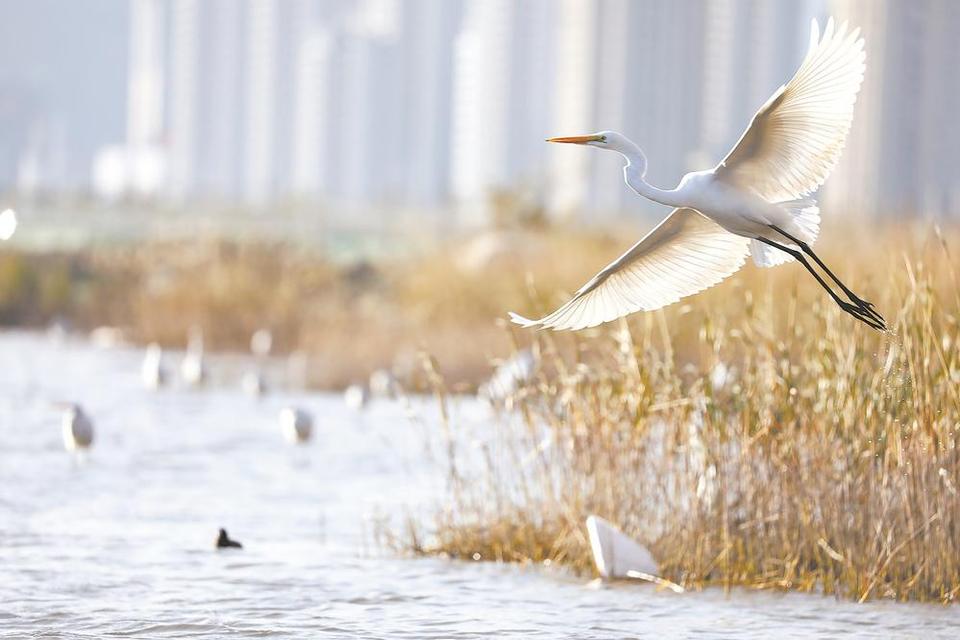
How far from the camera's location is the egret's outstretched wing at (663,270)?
221 inches

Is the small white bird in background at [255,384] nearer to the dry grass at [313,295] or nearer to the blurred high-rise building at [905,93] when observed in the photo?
the dry grass at [313,295]

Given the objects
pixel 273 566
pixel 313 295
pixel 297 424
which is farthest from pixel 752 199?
pixel 313 295

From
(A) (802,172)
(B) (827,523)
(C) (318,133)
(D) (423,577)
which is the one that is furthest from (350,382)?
(C) (318,133)

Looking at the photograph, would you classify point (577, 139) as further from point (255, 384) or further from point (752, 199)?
point (255, 384)

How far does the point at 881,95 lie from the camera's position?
9756cm

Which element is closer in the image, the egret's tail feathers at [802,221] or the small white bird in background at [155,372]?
the egret's tail feathers at [802,221]

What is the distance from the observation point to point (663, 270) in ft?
19.0

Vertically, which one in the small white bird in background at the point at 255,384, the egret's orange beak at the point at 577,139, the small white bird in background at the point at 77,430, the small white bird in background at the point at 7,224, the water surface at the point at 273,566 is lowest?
the water surface at the point at 273,566

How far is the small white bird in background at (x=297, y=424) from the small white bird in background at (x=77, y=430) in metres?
1.45

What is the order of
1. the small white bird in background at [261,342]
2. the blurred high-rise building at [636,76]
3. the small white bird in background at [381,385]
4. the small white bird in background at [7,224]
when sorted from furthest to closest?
the blurred high-rise building at [636,76], the small white bird in background at [261,342], the small white bird in background at [381,385], the small white bird in background at [7,224]

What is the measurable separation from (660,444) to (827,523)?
0.77 metres

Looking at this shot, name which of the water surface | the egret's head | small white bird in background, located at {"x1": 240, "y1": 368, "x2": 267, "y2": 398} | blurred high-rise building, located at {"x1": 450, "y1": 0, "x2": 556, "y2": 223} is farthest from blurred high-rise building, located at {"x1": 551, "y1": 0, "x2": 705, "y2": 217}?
the egret's head

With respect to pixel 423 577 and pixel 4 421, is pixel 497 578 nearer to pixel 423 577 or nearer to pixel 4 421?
pixel 423 577

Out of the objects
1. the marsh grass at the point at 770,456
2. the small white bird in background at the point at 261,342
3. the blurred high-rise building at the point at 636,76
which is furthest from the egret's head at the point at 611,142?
the blurred high-rise building at the point at 636,76
